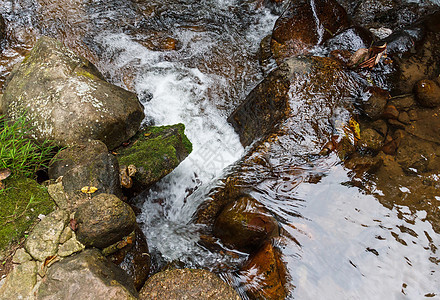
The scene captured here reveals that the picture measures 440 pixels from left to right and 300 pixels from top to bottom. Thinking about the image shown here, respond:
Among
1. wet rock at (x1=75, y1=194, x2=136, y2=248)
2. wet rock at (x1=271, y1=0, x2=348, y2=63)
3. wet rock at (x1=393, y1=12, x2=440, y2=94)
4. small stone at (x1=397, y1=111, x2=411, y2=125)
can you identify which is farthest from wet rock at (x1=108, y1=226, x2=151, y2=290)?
wet rock at (x1=393, y1=12, x2=440, y2=94)

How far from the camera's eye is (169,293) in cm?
301

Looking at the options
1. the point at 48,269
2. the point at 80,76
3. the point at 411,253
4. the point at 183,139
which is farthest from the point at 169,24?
the point at 411,253

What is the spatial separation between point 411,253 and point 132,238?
3.27 metres

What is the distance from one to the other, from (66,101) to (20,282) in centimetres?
216

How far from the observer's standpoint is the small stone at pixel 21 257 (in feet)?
9.18

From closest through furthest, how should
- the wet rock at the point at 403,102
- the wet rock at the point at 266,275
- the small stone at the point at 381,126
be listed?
1. the wet rock at the point at 266,275
2. the small stone at the point at 381,126
3. the wet rock at the point at 403,102

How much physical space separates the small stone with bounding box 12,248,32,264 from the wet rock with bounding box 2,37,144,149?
1360 mm

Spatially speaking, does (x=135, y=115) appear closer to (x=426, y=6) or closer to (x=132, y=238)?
(x=132, y=238)

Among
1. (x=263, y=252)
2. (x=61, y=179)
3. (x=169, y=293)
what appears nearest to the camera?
(x=169, y=293)

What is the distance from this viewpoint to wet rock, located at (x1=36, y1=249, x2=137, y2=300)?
8.65 feet

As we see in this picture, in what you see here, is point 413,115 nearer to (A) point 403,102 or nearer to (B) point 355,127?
(A) point 403,102

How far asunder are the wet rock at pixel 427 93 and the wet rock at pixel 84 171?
4.61 meters

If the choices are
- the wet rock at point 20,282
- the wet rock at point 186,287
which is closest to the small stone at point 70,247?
the wet rock at point 20,282

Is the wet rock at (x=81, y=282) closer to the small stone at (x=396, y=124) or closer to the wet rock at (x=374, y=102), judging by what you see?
the wet rock at (x=374, y=102)
